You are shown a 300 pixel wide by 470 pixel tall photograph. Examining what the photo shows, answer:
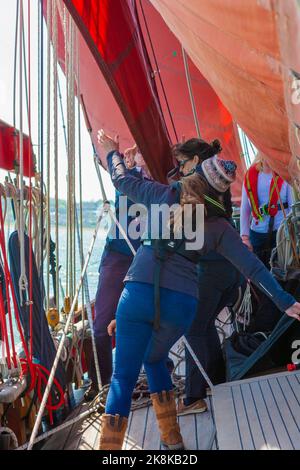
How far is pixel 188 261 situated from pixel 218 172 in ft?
1.08

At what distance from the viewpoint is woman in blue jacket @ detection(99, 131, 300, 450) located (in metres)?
2.00

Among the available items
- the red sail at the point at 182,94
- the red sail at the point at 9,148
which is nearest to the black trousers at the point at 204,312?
the red sail at the point at 9,148

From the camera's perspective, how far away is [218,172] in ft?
6.80

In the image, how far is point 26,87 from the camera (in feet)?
9.37

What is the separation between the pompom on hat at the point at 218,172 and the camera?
6.80 feet

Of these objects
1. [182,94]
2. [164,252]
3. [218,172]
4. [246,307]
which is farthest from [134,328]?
[182,94]

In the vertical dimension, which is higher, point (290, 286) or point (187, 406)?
point (290, 286)

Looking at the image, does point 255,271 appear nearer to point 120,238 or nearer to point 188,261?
point 188,261

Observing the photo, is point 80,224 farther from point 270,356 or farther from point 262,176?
point 270,356

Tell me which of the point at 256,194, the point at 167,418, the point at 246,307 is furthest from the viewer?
the point at 256,194

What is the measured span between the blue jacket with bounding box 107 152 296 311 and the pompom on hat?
13 centimetres

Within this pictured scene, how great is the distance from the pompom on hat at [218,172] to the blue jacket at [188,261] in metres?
0.13
